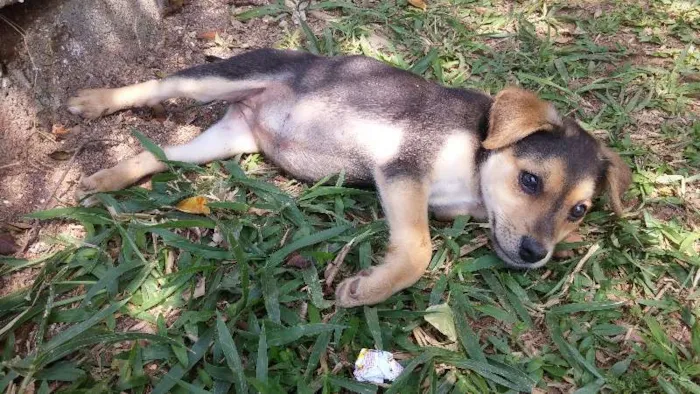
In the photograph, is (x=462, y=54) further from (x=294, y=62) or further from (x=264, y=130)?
(x=264, y=130)

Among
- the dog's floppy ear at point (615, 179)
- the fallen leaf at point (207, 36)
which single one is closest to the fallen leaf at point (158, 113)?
the fallen leaf at point (207, 36)

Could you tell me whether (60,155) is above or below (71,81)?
below

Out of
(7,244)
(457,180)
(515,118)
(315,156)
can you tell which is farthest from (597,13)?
(7,244)

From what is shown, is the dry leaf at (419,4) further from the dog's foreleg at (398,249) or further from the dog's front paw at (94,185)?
the dog's front paw at (94,185)

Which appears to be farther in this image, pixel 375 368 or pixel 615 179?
pixel 615 179

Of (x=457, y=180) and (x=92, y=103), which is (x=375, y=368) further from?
(x=92, y=103)

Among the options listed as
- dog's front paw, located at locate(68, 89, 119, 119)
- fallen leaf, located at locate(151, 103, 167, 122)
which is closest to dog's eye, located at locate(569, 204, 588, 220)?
fallen leaf, located at locate(151, 103, 167, 122)
